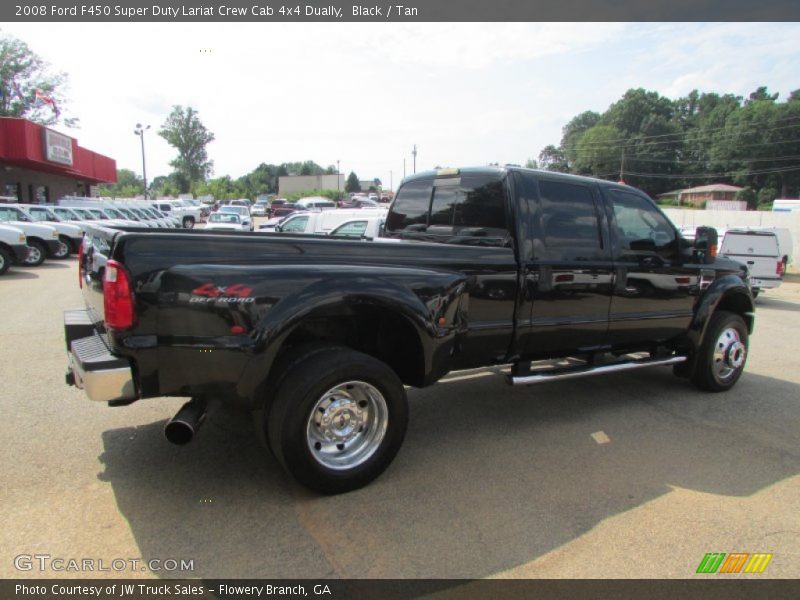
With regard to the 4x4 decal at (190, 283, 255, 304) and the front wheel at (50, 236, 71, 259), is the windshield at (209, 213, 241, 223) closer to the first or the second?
the front wheel at (50, 236, 71, 259)

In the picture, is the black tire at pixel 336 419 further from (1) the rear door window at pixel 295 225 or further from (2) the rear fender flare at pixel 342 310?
(1) the rear door window at pixel 295 225

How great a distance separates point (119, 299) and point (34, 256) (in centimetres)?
1541

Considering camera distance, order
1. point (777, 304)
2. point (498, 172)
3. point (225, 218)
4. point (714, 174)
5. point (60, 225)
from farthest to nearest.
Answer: point (714, 174) < point (225, 218) < point (60, 225) < point (777, 304) < point (498, 172)

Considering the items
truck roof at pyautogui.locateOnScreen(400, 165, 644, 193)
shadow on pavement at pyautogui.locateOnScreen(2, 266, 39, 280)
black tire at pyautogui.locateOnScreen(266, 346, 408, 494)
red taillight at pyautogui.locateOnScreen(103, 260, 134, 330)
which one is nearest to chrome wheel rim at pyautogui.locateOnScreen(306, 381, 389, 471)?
black tire at pyautogui.locateOnScreen(266, 346, 408, 494)

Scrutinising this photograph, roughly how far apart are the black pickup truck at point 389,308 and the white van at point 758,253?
8880 millimetres

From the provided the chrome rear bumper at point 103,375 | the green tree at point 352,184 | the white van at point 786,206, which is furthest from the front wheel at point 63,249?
the green tree at point 352,184

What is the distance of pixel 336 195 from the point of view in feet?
284

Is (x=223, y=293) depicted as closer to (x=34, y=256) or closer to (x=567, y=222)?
(x=567, y=222)

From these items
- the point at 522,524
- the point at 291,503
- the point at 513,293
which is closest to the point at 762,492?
the point at 522,524

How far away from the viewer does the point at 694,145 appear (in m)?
96.8

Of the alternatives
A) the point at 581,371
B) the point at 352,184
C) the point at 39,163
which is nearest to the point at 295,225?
the point at 581,371

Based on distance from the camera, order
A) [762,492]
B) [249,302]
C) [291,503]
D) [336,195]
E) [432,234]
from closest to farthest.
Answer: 1. [249,302]
2. [291,503]
3. [762,492]
4. [432,234]
5. [336,195]

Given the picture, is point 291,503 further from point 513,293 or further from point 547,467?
point 513,293

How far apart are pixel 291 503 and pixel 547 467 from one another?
172 centimetres
